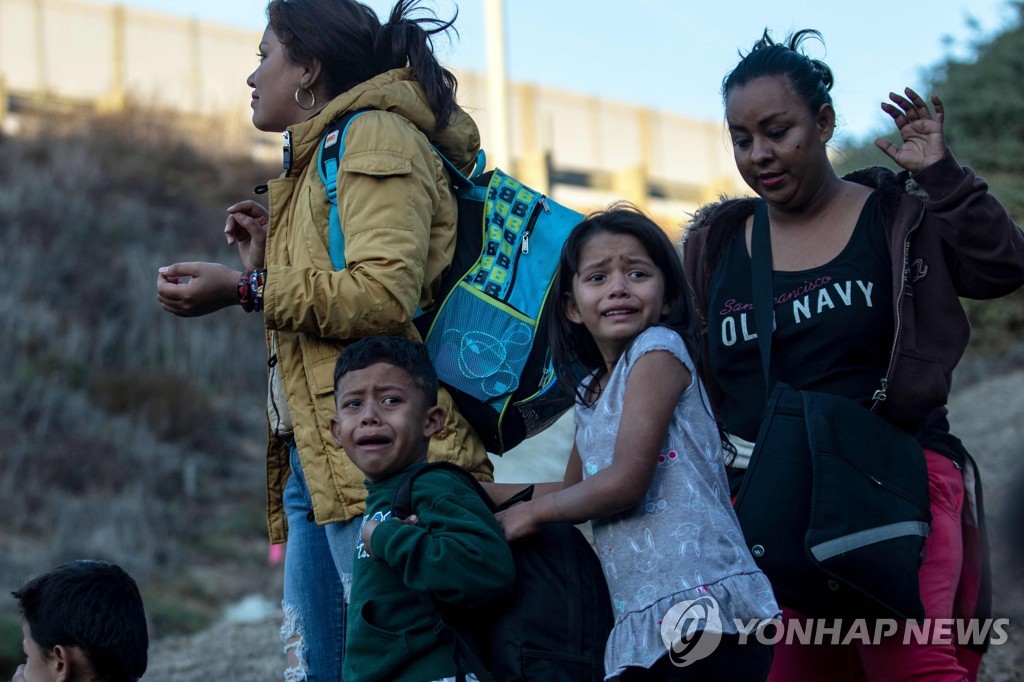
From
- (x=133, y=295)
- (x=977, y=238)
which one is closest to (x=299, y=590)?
(x=977, y=238)

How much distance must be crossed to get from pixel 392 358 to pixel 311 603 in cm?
75

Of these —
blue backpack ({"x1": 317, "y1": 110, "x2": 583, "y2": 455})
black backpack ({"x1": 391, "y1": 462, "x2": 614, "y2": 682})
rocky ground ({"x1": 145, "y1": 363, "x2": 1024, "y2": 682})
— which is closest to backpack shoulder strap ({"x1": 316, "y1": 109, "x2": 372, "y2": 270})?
blue backpack ({"x1": 317, "y1": 110, "x2": 583, "y2": 455})

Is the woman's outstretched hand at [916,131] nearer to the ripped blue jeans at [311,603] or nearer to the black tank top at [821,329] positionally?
the black tank top at [821,329]

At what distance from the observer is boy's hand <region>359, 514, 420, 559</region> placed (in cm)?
283

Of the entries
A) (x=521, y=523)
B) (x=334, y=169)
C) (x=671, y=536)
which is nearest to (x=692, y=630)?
(x=671, y=536)

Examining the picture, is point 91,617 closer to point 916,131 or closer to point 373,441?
point 373,441

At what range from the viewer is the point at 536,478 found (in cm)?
897

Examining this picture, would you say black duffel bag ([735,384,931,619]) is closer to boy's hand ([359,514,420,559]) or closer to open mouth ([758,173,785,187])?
open mouth ([758,173,785,187])

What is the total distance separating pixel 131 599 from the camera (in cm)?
364

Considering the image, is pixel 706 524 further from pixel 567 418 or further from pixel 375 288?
pixel 567 418

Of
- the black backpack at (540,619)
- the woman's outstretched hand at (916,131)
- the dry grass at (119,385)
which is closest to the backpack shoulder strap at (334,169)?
the black backpack at (540,619)

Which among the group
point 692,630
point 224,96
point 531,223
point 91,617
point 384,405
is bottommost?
point 91,617

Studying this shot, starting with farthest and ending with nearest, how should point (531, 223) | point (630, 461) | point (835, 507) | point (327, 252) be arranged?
point (531, 223), point (327, 252), point (835, 507), point (630, 461)

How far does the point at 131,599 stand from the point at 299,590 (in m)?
0.63
